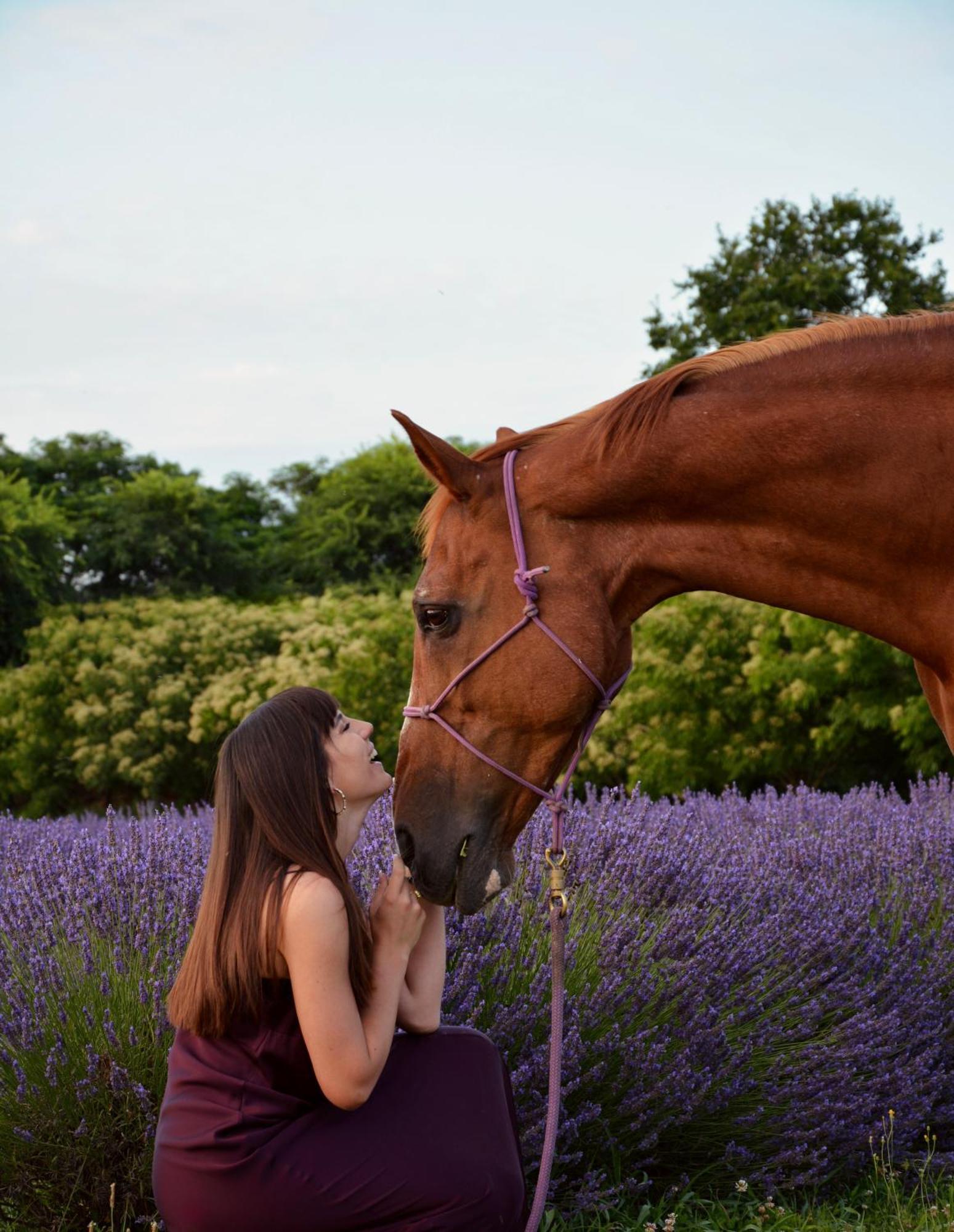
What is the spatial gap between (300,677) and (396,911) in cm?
1021

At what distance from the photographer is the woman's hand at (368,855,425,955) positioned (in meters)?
2.17

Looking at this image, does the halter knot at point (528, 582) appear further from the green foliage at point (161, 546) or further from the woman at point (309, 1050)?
the green foliage at point (161, 546)

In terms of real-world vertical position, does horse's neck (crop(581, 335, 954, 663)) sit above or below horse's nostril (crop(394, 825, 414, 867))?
above

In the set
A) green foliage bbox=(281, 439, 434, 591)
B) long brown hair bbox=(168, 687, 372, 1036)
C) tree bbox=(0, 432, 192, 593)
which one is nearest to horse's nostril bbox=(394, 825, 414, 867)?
long brown hair bbox=(168, 687, 372, 1036)

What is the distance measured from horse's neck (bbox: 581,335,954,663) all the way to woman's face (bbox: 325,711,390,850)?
0.61 m

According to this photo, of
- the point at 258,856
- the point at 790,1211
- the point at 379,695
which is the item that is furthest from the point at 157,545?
the point at 258,856

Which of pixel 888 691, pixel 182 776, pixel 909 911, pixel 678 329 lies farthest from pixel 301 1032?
pixel 678 329

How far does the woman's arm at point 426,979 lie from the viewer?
2.23 metres

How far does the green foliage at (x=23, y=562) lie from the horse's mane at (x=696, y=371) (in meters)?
15.6

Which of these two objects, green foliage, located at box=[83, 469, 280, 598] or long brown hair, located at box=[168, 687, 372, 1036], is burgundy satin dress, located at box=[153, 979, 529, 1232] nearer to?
long brown hair, located at box=[168, 687, 372, 1036]

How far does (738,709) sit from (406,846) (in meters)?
8.10

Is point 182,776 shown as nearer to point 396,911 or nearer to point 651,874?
point 651,874

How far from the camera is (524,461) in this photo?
7.97 feet

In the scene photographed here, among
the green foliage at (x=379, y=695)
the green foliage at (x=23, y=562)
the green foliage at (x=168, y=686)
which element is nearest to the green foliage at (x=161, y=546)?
the green foliage at (x=23, y=562)
